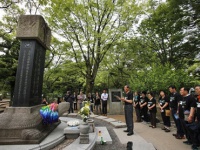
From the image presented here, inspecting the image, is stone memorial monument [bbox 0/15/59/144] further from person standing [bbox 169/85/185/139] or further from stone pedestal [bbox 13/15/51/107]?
person standing [bbox 169/85/185/139]

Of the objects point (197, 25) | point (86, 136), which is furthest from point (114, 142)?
point (197, 25)

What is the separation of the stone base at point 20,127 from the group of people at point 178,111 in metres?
3.05

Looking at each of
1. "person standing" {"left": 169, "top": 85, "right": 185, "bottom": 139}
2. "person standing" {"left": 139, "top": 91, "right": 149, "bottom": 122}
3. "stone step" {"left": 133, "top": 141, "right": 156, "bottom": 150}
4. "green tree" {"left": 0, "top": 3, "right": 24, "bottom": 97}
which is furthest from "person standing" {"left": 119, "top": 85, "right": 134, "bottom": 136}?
"green tree" {"left": 0, "top": 3, "right": 24, "bottom": 97}

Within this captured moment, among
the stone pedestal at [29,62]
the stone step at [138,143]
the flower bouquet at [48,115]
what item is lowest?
the stone step at [138,143]

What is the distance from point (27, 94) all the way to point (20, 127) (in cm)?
112

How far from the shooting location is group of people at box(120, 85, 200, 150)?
3.82 metres

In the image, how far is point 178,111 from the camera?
479 centimetres

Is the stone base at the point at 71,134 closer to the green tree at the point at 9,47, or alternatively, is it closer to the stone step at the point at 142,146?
the stone step at the point at 142,146

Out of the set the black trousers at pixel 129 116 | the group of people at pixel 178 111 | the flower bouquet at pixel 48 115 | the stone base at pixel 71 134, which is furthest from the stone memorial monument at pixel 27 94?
the group of people at pixel 178 111

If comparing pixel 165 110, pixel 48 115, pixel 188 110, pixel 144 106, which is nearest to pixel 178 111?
pixel 188 110

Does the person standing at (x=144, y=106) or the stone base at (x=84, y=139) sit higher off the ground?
the person standing at (x=144, y=106)

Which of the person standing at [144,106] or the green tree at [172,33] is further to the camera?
the green tree at [172,33]

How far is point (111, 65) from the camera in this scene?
18.5 meters

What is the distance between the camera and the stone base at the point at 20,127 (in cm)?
364
